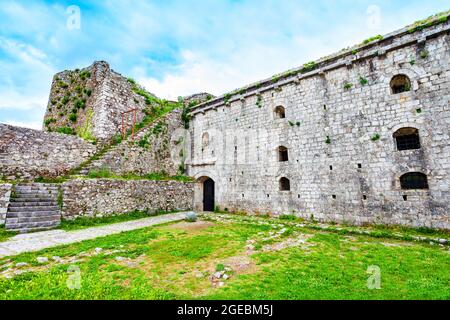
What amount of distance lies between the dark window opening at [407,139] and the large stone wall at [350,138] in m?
0.28

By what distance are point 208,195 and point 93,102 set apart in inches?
404

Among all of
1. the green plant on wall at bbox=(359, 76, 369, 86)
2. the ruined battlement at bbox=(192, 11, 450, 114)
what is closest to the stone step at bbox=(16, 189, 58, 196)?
the ruined battlement at bbox=(192, 11, 450, 114)

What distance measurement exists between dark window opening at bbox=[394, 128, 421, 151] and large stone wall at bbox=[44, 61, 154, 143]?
15.5 metres

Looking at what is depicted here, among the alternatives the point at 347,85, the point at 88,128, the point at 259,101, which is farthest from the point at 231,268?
the point at 88,128

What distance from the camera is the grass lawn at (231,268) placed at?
3.72 m

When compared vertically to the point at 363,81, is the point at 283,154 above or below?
below

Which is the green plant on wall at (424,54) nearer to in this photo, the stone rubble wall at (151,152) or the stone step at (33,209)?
the stone rubble wall at (151,152)

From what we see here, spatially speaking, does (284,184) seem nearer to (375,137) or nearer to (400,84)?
(375,137)

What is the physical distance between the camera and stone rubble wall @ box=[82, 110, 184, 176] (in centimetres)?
1309

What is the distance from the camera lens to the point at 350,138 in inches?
407

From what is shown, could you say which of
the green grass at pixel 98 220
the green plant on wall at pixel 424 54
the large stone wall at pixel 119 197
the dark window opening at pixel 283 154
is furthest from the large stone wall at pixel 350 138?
the green grass at pixel 98 220

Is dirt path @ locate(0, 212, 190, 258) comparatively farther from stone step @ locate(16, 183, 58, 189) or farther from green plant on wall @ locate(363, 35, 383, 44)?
green plant on wall @ locate(363, 35, 383, 44)

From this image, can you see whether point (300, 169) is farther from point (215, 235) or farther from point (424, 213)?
point (215, 235)
